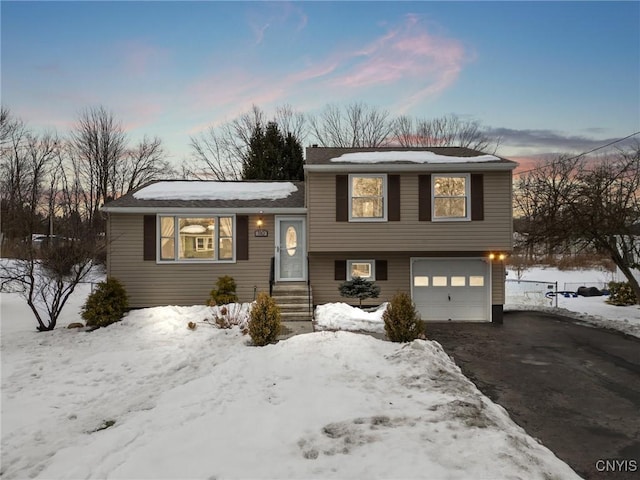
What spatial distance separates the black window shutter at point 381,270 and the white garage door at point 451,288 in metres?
0.93

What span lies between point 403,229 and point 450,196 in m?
1.85

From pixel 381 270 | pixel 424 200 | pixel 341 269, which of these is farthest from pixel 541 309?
pixel 341 269

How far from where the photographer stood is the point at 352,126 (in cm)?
2702

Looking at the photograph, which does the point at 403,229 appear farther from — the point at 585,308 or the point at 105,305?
the point at 585,308

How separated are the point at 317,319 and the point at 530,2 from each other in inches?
475

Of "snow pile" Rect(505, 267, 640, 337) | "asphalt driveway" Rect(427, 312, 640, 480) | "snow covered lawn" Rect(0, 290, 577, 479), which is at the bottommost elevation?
"snow pile" Rect(505, 267, 640, 337)

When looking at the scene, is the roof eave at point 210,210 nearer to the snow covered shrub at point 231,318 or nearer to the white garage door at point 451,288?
the snow covered shrub at point 231,318

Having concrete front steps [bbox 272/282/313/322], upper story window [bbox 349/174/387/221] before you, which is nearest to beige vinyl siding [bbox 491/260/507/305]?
upper story window [bbox 349/174/387/221]

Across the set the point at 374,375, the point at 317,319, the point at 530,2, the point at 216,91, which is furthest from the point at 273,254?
the point at 530,2

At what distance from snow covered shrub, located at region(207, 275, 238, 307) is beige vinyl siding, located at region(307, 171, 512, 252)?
2876mm

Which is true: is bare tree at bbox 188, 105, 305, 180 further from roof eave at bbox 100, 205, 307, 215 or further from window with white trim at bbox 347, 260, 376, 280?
window with white trim at bbox 347, 260, 376, 280

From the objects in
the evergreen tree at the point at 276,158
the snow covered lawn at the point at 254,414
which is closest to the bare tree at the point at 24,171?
the evergreen tree at the point at 276,158

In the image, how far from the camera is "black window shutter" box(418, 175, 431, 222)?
36.1 feet

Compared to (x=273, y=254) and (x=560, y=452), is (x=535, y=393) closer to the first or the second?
(x=560, y=452)
